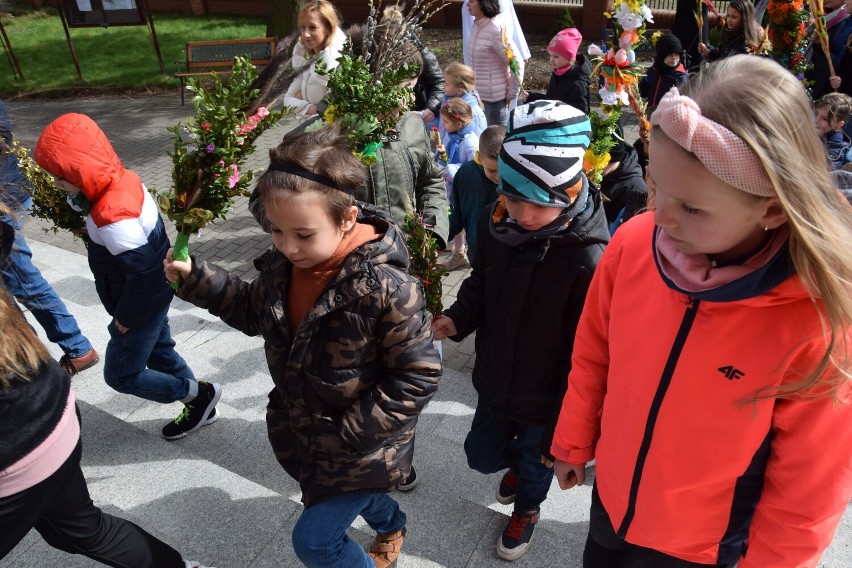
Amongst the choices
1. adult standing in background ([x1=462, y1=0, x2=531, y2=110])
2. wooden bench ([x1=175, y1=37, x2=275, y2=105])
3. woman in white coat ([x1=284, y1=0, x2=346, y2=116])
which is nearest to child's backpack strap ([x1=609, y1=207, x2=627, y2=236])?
woman in white coat ([x1=284, y1=0, x2=346, y2=116])

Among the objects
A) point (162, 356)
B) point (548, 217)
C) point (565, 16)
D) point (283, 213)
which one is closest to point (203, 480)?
point (162, 356)

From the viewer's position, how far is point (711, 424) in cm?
160

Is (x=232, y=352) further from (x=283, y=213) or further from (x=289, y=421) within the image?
(x=283, y=213)

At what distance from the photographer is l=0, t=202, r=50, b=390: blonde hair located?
1.85m

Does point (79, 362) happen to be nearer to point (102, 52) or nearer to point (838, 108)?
point (838, 108)

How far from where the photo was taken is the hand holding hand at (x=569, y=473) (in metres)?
2.15

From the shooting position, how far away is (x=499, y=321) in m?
2.51

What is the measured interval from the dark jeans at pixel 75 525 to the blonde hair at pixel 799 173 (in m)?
2.12

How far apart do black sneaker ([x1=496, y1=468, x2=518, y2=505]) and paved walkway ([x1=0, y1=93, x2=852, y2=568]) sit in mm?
69

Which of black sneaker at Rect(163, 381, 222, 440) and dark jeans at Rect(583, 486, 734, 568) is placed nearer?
dark jeans at Rect(583, 486, 734, 568)

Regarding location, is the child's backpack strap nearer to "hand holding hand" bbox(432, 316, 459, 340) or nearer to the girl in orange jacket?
"hand holding hand" bbox(432, 316, 459, 340)

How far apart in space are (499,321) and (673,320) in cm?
96

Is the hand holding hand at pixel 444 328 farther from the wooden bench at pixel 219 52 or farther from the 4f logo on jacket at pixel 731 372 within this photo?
the wooden bench at pixel 219 52

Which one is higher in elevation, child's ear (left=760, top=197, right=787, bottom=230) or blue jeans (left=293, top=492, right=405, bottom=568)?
child's ear (left=760, top=197, right=787, bottom=230)
